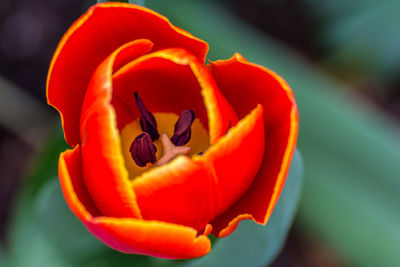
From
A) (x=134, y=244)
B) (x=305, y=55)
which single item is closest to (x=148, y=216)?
(x=134, y=244)

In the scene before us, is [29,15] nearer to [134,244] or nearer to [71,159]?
[71,159]

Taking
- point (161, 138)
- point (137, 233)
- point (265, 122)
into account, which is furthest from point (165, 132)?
point (137, 233)

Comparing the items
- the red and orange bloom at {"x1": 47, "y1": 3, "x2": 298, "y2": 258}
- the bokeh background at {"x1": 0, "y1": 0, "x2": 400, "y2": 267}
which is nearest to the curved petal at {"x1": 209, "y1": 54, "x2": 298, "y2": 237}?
the red and orange bloom at {"x1": 47, "y1": 3, "x2": 298, "y2": 258}

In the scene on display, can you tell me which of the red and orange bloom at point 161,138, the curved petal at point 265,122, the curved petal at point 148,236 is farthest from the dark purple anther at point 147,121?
the curved petal at point 148,236

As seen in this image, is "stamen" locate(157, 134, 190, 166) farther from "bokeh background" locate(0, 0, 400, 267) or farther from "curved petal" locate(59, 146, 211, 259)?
"bokeh background" locate(0, 0, 400, 267)

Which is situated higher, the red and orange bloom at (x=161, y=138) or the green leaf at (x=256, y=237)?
the red and orange bloom at (x=161, y=138)

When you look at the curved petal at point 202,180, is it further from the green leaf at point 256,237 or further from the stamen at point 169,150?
the green leaf at point 256,237

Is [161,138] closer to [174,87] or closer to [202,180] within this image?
[174,87]
